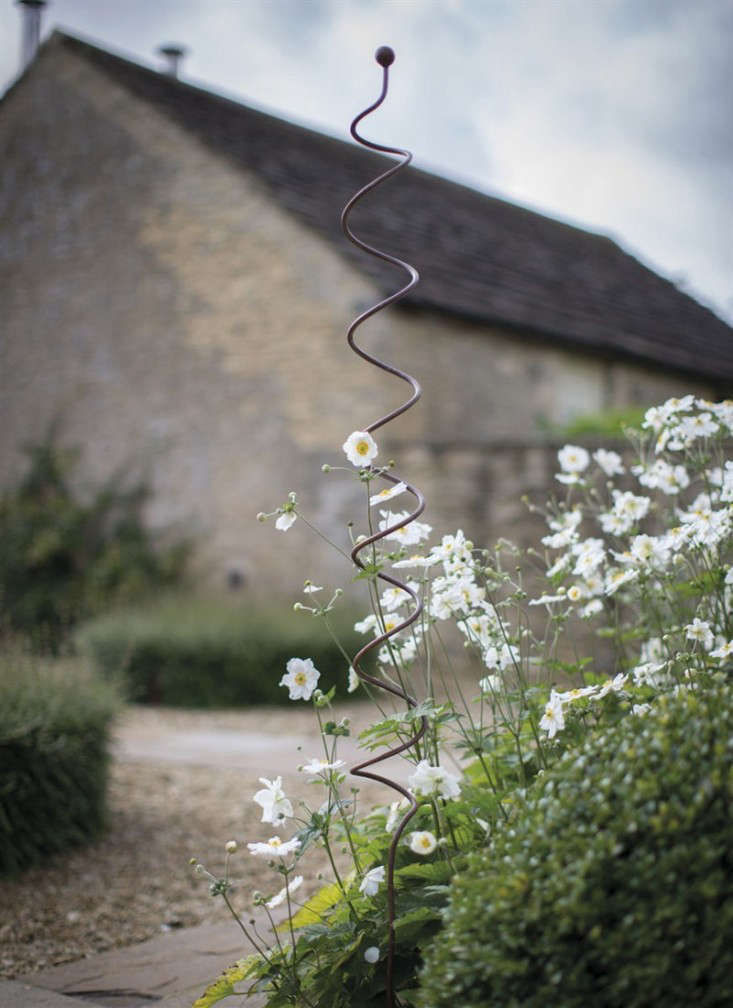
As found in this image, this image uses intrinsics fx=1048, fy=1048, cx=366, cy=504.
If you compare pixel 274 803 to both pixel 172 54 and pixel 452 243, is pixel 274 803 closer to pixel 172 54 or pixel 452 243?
pixel 452 243

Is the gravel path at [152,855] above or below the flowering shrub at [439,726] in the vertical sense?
below

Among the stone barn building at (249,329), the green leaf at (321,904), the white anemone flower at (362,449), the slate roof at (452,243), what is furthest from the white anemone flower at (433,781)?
the slate roof at (452,243)

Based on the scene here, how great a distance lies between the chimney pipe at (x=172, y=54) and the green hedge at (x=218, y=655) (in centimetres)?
1003

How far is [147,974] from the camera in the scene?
2900 mm

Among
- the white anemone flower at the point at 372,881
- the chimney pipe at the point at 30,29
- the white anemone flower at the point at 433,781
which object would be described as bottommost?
the white anemone flower at the point at 372,881

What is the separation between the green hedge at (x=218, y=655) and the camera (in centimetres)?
877

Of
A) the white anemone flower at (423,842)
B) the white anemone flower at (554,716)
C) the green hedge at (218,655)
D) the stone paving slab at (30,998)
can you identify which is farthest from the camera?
the green hedge at (218,655)

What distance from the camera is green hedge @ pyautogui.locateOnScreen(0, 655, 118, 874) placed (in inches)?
156

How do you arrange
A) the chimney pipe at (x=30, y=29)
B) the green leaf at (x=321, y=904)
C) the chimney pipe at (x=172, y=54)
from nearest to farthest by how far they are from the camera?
the green leaf at (x=321, y=904) → the chimney pipe at (x=30, y=29) → the chimney pipe at (x=172, y=54)

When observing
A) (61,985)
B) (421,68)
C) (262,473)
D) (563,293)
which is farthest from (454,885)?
(563,293)

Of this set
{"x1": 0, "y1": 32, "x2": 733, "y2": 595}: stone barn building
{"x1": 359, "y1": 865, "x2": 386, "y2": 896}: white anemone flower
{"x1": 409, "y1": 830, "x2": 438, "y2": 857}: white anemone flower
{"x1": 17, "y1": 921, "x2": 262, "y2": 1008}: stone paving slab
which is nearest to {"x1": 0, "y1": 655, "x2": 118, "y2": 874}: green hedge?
{"x1": 17, "y1": 921, "x2": 262, "y2": 1008}: stone paving slab

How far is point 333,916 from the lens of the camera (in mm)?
Answer: 2291

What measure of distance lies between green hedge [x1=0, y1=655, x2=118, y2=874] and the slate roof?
6478 millimetres

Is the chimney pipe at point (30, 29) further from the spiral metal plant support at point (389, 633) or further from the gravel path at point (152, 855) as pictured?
the spiral metal plant support at point (389, 633)
